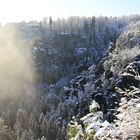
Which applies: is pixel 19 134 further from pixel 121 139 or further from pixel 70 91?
pixel 121 139

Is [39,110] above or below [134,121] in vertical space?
below

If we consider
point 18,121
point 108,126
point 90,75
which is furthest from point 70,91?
point 108,126

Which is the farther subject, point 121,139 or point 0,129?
point 0,129

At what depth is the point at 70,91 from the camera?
591 feet

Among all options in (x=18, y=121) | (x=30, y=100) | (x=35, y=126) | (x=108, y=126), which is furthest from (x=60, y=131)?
(x=108, y=126)

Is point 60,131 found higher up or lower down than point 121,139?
lower down

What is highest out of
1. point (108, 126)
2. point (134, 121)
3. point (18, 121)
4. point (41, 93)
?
point (134, 121)

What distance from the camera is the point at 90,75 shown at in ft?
559

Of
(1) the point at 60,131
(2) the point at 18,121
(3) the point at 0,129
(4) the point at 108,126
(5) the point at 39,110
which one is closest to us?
(4) the point at 108,126

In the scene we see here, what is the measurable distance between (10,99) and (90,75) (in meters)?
41.6

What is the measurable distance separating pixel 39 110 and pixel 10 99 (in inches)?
1290

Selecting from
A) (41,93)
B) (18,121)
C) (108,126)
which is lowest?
(41,93)

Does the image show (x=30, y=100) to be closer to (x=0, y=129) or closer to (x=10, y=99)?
(x=10, y=99)

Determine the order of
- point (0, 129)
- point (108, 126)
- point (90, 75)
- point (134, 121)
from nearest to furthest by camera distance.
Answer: point (134, 121), point (108, 126), point (0, 129), point (90, 75)
